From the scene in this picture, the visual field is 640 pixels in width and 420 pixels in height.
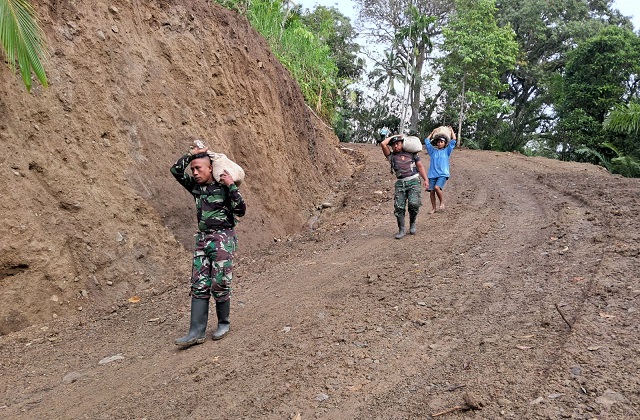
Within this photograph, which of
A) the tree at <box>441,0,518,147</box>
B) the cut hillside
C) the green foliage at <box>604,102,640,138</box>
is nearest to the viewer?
the cut hillside

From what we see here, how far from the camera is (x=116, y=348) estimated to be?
5039 millimetres

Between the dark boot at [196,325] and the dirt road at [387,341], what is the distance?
79 mm

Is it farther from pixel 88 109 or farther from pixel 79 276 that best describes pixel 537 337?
pixel 88 109

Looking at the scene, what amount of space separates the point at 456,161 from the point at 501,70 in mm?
12745

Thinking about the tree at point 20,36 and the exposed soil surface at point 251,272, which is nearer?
the exposed soil surface at point 251,272

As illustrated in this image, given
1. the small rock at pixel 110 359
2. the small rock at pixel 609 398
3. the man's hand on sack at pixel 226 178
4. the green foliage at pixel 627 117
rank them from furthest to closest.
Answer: the green foliage at pixel 627 117 < the small rock at pixel 110 359 < the man's hand on sack at pixel 226 178 < the small rock at pixel 609 398

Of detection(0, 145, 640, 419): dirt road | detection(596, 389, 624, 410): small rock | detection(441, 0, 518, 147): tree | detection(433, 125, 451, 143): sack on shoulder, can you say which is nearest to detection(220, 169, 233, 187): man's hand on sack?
detection(0, 145, 640, 419): dirt road

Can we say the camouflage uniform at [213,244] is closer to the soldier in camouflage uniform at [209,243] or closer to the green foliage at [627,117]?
the soldier in camouflage uniform at [209,243]

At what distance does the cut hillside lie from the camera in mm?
6145

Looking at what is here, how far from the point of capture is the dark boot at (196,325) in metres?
4.64

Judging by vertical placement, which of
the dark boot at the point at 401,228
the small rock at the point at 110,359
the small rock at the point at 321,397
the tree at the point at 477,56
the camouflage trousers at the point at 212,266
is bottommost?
the small rock at the point at 110,359

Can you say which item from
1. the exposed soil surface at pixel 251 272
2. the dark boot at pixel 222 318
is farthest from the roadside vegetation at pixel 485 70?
the dark boot at pixel 222 318

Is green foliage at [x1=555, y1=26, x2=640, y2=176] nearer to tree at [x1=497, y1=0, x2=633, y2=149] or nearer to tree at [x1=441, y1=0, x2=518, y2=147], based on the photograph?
tree at [x1=441, y1=0, x2=518, y2=147]

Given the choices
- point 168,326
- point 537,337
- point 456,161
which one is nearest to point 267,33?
point 456,161
